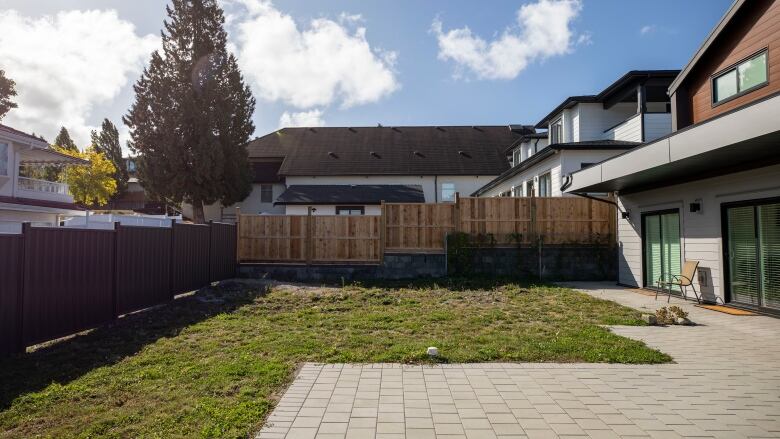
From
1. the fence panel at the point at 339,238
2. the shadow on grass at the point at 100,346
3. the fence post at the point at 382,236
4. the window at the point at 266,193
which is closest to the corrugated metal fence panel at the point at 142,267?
the shadow on grass at the point at 100,346

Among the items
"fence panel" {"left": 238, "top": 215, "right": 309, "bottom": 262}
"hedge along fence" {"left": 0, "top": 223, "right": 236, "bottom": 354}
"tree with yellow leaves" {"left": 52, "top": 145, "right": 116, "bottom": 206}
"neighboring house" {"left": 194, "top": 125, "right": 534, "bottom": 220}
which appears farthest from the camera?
"tree with yellow leaves" {"left": 52, "top": 145, "right": 116, "bottom": 206}

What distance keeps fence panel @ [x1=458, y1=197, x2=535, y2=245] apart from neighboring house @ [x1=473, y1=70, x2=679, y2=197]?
2.74 m

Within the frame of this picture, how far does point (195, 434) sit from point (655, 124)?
670 inches

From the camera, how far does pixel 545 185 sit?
60.5 feet

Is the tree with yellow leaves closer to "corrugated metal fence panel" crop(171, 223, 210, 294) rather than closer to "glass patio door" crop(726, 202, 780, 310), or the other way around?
"corrugated metal fence panel" crop(171, 223, 210, 294)

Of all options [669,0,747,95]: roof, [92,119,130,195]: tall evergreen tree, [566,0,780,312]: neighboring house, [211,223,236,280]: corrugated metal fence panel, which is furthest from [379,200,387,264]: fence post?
[92,119,130,195]: tall evergreen tree

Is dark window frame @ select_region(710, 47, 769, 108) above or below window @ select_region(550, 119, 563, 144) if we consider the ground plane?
below

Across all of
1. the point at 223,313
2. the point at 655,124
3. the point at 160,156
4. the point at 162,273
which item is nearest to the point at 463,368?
the point at 223,313

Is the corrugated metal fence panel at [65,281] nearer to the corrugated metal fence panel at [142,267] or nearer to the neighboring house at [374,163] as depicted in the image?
the corrugated metal fence panel at [142,267]

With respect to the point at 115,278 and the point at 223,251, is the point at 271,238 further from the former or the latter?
the point at 115,278

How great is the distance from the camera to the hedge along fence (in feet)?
19.3

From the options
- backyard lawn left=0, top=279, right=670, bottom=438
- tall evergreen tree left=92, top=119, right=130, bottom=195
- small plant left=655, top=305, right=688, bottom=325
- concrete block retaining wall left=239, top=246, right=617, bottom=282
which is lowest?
backyard lawn left=0, top=279, right=670, bottom=438

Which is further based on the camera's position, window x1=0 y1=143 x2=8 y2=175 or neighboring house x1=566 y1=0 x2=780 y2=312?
window x1=0 y1=143 x2=8 y2=175

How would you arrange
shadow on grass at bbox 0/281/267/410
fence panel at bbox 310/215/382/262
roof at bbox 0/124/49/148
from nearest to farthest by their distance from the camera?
1. shadow on grass at bbox 0/281/267/410
2. fence panel at bbox 310/215/382/262
3. roof at bbox 0/124/49/148
